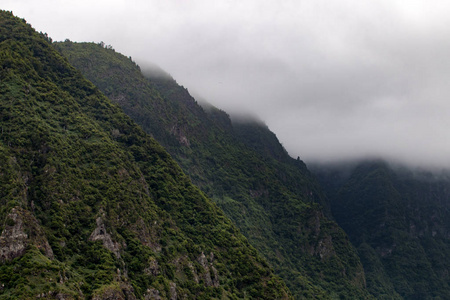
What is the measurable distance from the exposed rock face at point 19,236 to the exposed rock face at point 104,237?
19043mm

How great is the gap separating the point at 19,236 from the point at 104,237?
30.5 meters

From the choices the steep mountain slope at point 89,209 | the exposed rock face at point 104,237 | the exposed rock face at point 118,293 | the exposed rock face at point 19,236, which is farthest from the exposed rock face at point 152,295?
the exposed rock face at point 19,236

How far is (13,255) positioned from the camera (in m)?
97.6

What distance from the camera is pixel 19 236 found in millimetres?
100812

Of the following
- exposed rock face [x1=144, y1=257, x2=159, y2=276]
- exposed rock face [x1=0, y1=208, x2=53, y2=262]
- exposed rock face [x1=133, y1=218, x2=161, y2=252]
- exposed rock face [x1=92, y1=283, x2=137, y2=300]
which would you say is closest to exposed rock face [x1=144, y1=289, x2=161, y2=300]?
exposed rock face [x1=144, y1=257, x2=159, y2=276]

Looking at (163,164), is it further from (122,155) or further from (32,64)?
(32,64)

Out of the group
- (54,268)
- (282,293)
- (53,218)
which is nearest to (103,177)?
(53,218)

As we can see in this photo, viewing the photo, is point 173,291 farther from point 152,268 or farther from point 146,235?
point 146,235

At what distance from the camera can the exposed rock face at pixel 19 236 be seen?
321 feet

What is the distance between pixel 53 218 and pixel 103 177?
29562 millimetres

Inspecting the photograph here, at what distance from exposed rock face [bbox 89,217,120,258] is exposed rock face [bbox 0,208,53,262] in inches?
750

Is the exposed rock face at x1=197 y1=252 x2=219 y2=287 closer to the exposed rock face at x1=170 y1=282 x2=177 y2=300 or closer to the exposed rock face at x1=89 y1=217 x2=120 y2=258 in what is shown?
the exposed rock face at x1=170 y1=282 x2=177 y2=300

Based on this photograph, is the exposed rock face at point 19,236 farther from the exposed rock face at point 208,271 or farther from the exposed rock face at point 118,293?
the exposed rock face at point 208,271

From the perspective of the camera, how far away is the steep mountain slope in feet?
345
